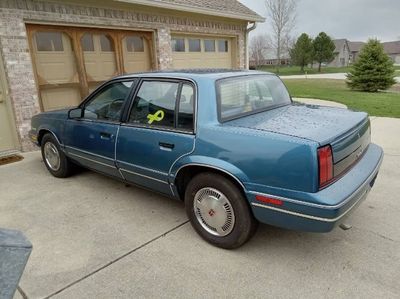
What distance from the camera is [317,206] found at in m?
2.17

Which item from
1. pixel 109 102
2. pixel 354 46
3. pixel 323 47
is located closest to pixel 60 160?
pixel 109 102

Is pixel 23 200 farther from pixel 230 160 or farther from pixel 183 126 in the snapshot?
pixel 230 160

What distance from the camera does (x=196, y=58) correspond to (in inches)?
367

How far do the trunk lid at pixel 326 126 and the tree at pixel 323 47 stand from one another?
41528mm

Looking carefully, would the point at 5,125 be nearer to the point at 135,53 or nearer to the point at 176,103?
the point at 135,53

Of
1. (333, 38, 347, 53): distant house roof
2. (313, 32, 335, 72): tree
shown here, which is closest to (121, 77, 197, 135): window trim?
(313, 32, 335, 72): tree

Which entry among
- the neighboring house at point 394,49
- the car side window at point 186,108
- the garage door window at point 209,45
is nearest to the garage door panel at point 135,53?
the garage door window at point 209,45

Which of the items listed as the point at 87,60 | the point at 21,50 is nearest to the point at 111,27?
the point at 87,60

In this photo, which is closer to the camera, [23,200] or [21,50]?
[23,200]

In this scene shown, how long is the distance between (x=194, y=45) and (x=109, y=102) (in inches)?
240

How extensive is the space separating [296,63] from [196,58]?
3741cm

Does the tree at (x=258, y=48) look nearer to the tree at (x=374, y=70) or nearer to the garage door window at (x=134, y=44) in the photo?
the tree at (x=374, y=70)

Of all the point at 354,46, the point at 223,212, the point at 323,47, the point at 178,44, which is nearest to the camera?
the point at 223,212

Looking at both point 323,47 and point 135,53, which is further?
point 323,47
